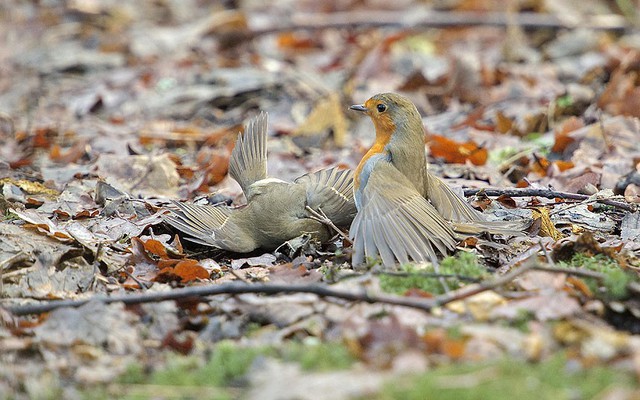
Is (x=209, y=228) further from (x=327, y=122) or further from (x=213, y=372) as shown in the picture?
(x=327, y=122)

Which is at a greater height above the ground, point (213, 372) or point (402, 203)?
point (402, 203)

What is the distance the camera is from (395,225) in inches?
179

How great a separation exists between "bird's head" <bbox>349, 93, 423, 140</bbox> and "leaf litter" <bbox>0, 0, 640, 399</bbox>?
0.78 metres

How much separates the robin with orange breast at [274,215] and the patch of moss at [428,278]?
1049 mm

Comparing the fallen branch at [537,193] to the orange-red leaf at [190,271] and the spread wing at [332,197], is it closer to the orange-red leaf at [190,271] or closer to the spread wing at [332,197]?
the spread wing at [332,197]

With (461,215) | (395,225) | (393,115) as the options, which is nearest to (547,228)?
(461,215)

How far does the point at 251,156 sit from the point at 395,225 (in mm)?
1426

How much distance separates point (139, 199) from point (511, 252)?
264 cm

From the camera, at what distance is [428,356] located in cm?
316

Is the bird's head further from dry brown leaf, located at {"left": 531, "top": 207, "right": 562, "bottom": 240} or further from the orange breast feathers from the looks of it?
dry brown leaf, located at {"left": 531, "top": 207, "right": 562, "bottom": 240}

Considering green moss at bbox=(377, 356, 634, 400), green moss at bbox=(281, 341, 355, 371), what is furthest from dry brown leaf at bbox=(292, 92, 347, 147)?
green moss at bbox=(377, 356, 634, 400)

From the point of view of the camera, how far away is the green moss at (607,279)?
3598 mm

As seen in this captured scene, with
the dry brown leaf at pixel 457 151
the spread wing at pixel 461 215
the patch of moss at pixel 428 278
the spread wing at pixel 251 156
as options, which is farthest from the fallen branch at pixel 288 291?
the dry brown leaf at pixel 457 151

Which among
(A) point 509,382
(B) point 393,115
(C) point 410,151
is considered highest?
(B) point 393,115
